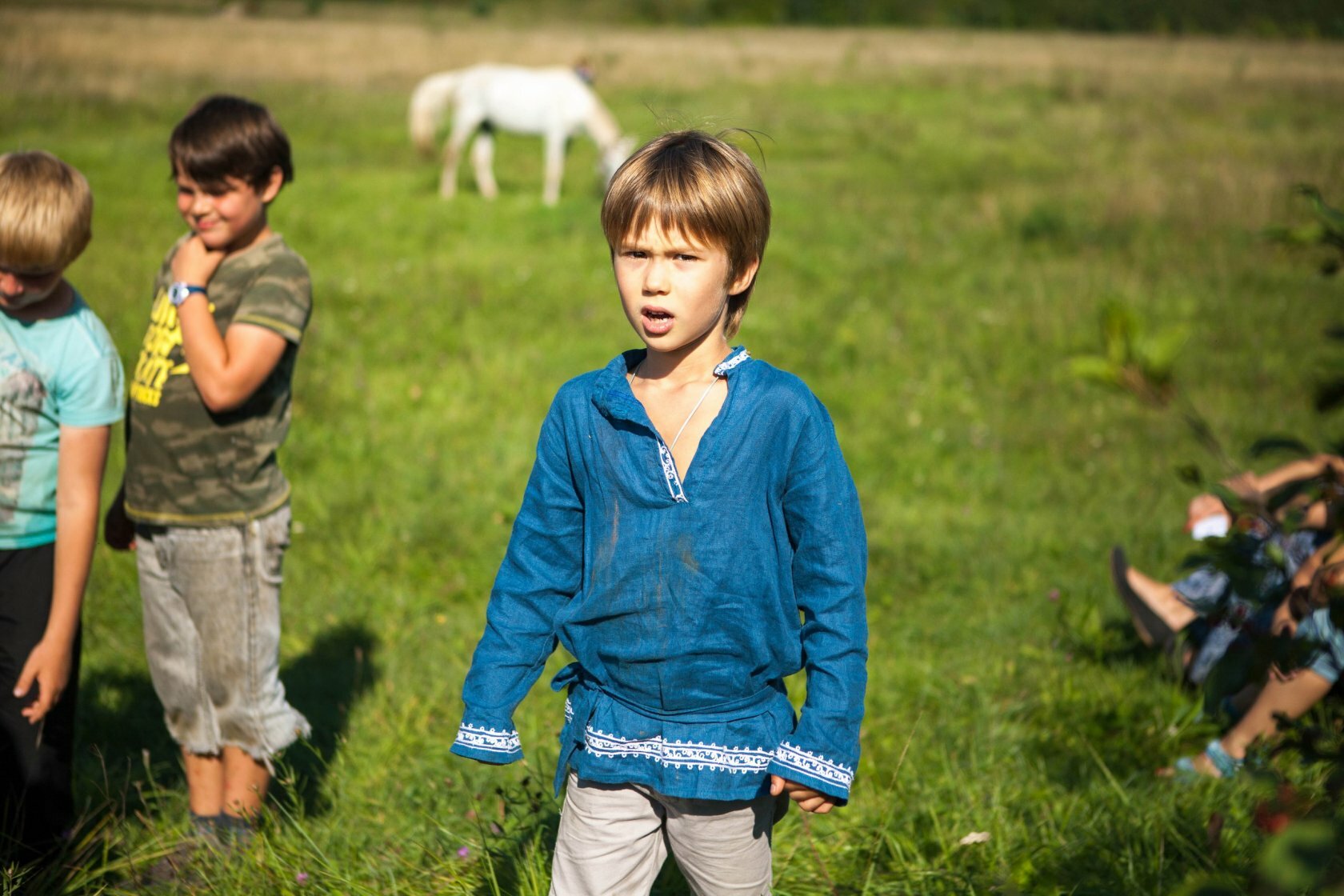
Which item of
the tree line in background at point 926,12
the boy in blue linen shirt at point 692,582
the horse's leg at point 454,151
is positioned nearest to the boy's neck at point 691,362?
the boy in blue linen shirt at point 692,582

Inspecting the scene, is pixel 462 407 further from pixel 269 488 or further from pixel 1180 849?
pixel 1180 849

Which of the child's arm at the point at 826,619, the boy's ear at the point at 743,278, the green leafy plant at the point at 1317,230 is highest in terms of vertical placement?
the green leafy plant at the point at 1317,230

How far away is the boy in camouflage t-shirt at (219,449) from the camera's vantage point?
8.80 feet

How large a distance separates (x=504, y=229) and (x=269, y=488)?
8448 millimetres

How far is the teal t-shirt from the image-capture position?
2510 millimetres

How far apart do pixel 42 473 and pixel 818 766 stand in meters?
1.81

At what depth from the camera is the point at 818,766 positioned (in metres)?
1.81

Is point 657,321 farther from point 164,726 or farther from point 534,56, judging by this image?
point 534,56

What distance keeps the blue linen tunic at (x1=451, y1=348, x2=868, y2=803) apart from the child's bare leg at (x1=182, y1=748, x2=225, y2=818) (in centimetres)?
129

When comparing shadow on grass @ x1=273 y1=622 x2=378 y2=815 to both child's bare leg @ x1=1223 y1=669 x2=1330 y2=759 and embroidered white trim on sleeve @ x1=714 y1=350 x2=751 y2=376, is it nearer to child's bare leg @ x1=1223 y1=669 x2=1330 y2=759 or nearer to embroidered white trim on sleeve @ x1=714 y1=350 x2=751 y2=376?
embroidered white trim on sleeve @ x1=714 y1=350 x2=751 y2=376

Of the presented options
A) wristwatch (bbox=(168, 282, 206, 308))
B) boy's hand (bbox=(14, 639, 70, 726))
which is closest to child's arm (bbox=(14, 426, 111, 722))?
boy's hand (bbox=(14, 639, 70, 726))

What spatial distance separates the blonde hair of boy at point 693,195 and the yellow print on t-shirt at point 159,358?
1309 millimetres

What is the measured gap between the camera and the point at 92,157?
12523 mm

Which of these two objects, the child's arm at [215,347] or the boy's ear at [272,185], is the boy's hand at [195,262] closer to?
the child's arm at [215,347]
